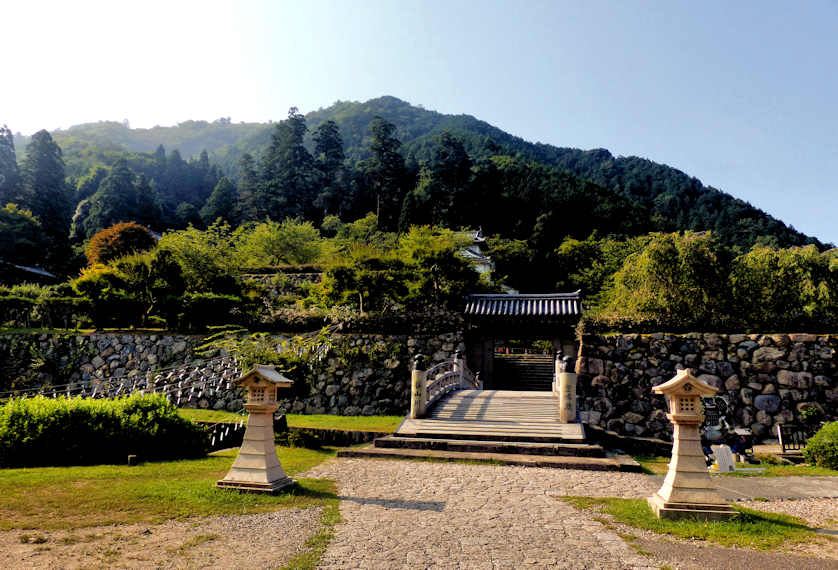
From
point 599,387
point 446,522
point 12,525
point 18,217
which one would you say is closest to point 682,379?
point 446,522

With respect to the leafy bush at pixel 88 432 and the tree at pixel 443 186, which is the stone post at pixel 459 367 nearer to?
the leafy bush at pixel 88 432

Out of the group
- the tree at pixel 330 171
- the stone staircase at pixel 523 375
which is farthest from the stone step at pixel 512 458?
the tree at pixel 330 171

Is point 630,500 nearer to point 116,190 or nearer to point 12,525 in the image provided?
point 12,525

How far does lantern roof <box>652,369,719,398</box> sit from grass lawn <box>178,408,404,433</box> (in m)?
7.89

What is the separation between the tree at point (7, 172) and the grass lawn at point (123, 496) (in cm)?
4811

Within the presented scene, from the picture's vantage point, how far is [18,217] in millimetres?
36250

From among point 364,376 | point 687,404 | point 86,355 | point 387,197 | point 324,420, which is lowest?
point 324,420

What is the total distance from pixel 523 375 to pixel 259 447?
16365 mm

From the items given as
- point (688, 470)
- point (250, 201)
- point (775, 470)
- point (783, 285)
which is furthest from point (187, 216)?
point (688, 470)

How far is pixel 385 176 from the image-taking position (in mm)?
54656

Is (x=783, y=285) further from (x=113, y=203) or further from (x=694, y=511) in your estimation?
(x=113, y=203)

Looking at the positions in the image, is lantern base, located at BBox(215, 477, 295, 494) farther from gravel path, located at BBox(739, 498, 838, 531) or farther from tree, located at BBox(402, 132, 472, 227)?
tree, located at BBox(402, 132, 472, 227)

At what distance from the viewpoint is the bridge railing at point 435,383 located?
12492 mm

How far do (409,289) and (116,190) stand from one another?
42.2 meters
